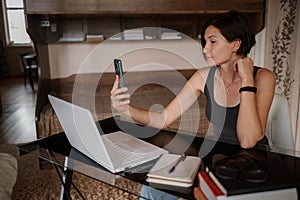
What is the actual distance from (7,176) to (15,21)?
6947mm

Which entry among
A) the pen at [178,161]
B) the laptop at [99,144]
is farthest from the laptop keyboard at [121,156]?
the pen at [178,161]

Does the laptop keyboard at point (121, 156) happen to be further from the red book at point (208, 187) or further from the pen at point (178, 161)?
the red book at point (208, 187)

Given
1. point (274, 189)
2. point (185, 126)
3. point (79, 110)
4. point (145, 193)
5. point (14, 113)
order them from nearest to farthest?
point (274, 189) < point (79, 110) < point (145, 193) < point (185, 126) < point (14, 113)

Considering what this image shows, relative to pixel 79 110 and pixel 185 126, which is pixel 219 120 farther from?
pixel 185 126

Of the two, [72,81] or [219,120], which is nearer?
[219,120]

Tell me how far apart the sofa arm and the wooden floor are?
1815 millimetres

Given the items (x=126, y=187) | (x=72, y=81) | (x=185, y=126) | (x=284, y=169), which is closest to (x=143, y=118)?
(x=126, y=187)

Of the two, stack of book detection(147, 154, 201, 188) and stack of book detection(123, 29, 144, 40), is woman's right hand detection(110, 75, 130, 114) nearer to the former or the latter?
stack of book detection(147, 154, 201, 188)

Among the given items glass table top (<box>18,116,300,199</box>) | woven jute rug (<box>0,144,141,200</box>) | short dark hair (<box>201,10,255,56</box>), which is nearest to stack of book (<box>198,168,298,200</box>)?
glass table top (<box>18,116,300,199</box>)

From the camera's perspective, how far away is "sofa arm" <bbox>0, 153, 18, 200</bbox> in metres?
1.31

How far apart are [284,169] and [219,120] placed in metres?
0.62

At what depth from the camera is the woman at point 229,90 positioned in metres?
1.19

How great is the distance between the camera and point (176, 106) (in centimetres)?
148

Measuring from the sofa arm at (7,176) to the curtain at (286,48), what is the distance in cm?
214
